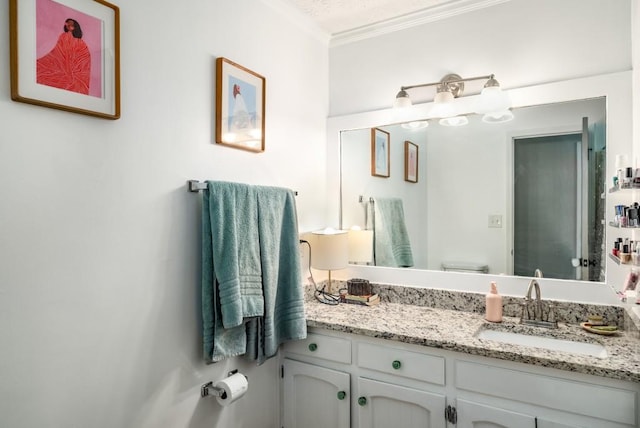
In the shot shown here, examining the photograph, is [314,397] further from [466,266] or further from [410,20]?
[410,20]

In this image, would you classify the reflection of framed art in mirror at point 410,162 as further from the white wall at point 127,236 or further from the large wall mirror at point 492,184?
the white wall at point 127,236

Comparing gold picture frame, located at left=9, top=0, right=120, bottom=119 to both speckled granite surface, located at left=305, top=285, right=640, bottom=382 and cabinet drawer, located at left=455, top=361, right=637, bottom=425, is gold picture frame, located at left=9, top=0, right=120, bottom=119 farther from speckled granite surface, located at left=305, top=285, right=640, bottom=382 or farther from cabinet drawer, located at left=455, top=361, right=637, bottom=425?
cabinet drawer, located at left=455, top=361, right=637, bottom=425

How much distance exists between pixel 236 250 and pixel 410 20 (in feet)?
5.36

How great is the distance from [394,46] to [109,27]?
1.56 meters

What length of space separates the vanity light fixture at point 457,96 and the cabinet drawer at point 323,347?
1283mm

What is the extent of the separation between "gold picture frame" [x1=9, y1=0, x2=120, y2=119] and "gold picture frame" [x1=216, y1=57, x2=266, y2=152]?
47cm

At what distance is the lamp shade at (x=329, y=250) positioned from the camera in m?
2.18

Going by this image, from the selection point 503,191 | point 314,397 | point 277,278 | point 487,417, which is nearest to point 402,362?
point 487,417

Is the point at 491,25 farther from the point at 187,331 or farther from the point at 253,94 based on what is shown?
the point at 187,331

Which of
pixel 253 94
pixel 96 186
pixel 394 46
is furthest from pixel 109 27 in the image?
pixel 394 46

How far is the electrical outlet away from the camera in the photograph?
2.01m

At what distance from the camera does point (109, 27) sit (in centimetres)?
128

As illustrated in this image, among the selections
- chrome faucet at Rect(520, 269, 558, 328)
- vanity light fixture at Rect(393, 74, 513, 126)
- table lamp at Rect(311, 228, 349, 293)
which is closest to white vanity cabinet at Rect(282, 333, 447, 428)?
table lamp at Rect(311, 228, 349, 293)

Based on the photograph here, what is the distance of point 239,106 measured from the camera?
5.94 feet
